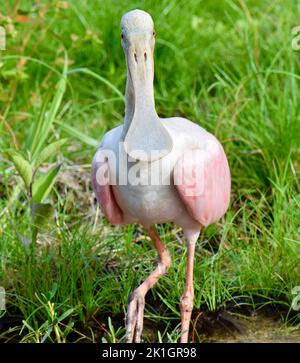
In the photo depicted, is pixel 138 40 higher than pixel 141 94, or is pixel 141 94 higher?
pixel 138 40

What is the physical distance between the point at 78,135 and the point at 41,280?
41.7 inches

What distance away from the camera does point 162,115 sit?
5484 mm

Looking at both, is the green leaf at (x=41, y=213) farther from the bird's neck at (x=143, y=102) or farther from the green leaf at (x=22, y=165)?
the bird's neck at (x=143, y=102)

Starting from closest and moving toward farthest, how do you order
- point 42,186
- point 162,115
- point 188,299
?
point 188,299
point 42,186
point 162,115

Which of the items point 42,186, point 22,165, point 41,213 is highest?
point 22,165

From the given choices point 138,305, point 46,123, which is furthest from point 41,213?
point 138,305

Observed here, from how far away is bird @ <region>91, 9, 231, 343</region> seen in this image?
10.9 ft

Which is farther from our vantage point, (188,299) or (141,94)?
(188,299)

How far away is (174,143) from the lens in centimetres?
336

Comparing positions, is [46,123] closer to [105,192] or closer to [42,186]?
[42,186]

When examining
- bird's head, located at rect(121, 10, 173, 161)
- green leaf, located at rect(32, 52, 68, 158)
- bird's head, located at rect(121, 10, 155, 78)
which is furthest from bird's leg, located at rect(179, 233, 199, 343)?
green leaf, located at rect(32, 52, 68, 158)

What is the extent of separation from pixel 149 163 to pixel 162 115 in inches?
86.9

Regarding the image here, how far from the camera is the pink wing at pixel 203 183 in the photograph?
3344 millimetres

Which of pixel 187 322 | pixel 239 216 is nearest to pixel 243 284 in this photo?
pixel 187 322
